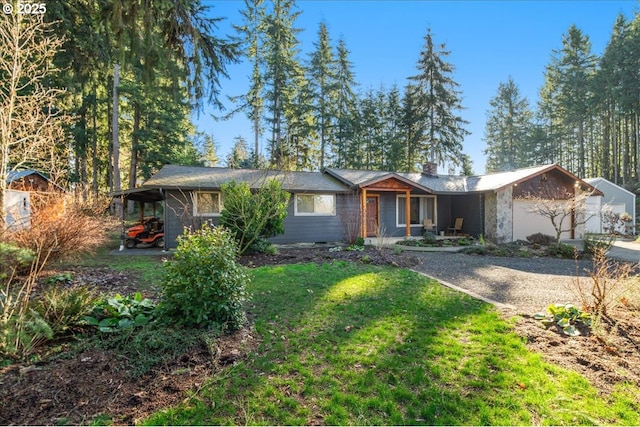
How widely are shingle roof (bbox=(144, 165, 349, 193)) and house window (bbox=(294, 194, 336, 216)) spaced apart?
0.44 metres

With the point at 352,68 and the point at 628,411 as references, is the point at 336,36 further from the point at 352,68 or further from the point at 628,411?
the point at 628,411

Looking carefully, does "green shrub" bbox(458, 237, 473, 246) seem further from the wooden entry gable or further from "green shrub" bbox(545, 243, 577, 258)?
"green shrub" bbox(545, 243, 577, 258)

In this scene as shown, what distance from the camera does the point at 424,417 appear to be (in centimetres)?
236

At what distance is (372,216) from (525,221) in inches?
291

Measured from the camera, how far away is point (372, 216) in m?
14.9

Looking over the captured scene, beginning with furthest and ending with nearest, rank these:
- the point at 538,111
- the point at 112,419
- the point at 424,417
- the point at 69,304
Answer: the point at 538,111 < the point at 69,304 < the point at 424,417 < the point at 112,419

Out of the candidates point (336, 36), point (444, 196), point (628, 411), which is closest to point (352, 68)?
→ point (336, 36)

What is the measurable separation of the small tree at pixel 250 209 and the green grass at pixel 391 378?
14.1 ft

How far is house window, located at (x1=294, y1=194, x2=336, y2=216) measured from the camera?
13031 millimetres

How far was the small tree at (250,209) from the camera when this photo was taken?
8523mm

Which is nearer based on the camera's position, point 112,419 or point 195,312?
point 112,419

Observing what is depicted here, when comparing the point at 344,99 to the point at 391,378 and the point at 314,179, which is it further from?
the point at 391,378

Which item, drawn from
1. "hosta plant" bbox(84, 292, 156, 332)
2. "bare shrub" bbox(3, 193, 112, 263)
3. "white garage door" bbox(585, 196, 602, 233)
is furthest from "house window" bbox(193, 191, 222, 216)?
"white garage door" bbox(585, 196, 602, 233)

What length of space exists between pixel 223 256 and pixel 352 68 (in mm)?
26080
